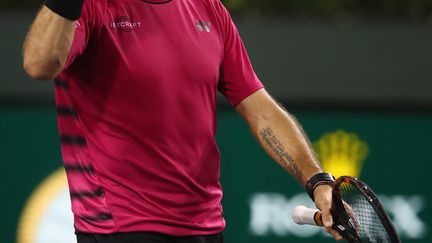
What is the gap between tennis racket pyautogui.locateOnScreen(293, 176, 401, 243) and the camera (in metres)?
3.02

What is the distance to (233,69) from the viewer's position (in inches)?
138

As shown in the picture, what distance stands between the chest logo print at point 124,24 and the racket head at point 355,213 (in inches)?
32.7

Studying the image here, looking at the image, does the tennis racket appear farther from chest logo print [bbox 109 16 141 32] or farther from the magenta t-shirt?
chest logo print [bbox 109 16 141 32]

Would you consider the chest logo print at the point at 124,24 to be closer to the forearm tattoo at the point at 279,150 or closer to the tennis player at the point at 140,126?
the tennis player at the point at 140,126

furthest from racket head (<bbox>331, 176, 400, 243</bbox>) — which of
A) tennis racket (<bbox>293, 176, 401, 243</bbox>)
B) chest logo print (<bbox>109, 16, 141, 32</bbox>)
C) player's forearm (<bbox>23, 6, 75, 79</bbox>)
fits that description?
player's forearm (<bbox>23, 6, 75, 79</bbox>)

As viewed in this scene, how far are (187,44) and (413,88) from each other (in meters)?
2.83

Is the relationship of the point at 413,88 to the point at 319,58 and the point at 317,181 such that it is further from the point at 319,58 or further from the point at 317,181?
the point at 317,181

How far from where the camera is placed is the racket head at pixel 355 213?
303cm

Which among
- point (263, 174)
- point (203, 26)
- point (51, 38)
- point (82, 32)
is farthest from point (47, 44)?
point (263, 174)

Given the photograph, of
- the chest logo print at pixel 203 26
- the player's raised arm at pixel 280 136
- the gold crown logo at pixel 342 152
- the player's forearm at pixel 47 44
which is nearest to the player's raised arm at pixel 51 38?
the player's forearm at pixel 47 44

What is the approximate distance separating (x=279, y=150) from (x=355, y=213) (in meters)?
0.44

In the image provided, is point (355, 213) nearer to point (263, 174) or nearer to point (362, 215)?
point (362, 215)

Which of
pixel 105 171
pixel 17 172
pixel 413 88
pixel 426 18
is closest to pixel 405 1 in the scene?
pixel 426 18

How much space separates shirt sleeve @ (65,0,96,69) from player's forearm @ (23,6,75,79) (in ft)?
0.33
